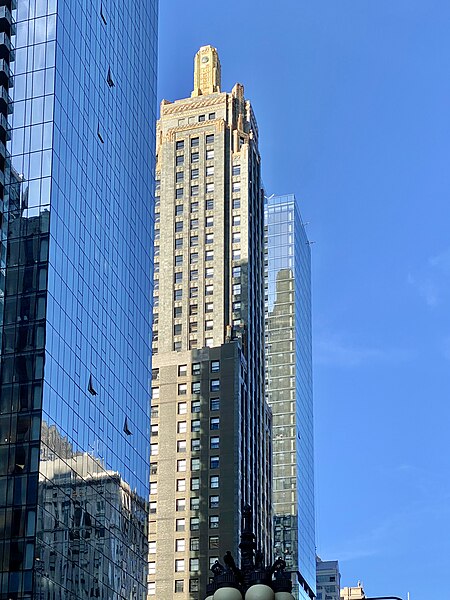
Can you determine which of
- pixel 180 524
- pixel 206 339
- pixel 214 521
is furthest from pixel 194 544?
pixel 206 339

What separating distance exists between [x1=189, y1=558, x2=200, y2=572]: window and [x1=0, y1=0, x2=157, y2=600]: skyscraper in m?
36.0

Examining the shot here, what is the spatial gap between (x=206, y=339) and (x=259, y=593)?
124 meters

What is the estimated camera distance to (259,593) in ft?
88.6

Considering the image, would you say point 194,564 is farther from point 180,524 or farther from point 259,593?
point 259,593

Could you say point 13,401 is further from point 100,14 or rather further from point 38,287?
point 100,14

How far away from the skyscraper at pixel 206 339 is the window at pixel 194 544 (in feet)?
0.55

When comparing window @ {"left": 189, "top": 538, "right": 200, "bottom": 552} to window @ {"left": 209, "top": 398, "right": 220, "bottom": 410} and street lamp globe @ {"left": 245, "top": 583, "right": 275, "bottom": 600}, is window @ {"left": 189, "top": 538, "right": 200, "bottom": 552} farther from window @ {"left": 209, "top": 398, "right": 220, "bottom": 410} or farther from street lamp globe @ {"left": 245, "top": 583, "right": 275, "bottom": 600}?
street lamp globe @ {"left": 245, "top": 583, "right": 275, "bottom": 600}

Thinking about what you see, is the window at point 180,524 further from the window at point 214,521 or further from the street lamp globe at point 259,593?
the street lamp globe at point 259,593

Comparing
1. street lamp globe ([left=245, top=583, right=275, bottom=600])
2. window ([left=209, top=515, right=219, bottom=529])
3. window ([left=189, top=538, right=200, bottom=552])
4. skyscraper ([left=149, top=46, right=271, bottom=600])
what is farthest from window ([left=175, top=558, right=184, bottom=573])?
street lamp globe ([left=245, top=583, right=275, bottom=600])

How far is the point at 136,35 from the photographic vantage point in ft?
374

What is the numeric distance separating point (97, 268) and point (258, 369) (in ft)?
229

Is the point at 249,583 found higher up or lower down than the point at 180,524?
lower down

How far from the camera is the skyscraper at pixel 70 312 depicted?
260 feet

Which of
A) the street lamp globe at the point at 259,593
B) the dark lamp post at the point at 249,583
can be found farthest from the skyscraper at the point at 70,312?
the street lamp globe at the point at 259,593
